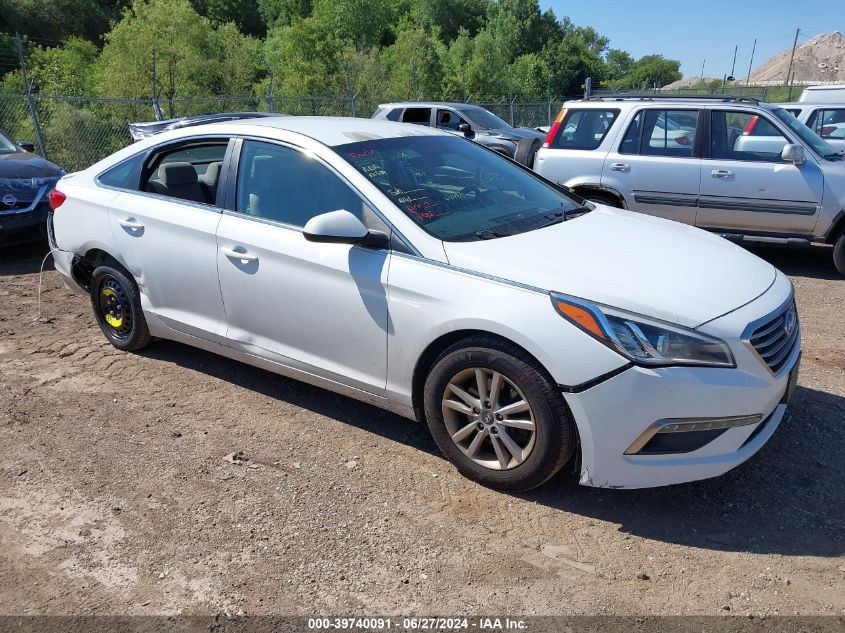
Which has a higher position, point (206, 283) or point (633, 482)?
point (206, 283)

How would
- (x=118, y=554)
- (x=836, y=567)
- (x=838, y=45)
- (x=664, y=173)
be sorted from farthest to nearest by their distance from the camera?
(x=838, y=45)
(x=664, y=173)
(x=118, y=554)
(x=836, y=567)

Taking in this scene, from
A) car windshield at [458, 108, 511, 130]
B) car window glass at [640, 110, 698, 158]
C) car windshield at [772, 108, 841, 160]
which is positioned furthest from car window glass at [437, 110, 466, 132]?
car windshield at [772, 108, 841, 160]

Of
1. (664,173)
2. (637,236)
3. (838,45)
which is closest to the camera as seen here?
(637,236)

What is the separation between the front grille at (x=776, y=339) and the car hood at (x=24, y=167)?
25.7 feet

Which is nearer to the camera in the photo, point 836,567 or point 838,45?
point 836,567

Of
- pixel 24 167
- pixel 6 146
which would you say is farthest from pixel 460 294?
pixel 6 146

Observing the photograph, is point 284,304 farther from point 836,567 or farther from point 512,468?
point 836,567

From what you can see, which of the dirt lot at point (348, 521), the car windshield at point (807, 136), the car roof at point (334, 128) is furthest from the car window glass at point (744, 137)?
the car roof at point (334, 128)

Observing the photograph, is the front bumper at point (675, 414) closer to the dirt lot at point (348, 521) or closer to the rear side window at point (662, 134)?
the dirt lot at point (348, 521)

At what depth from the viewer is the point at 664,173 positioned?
7734mm

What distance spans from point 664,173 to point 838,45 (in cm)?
11308

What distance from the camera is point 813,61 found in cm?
9581

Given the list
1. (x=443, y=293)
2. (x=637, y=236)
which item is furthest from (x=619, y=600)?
(x=637, y=236)

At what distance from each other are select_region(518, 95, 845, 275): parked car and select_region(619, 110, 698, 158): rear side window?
0.01 metres
